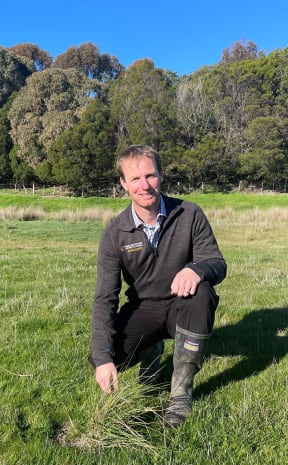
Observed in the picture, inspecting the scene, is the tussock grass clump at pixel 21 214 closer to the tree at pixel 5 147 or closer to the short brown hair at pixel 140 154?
the short brown hair at pixel 140 154

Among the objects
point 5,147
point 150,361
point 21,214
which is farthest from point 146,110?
point 150,361

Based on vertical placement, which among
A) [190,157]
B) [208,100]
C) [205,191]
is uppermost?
Answer: [208,100]

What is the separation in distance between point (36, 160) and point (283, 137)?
26838 millimetres

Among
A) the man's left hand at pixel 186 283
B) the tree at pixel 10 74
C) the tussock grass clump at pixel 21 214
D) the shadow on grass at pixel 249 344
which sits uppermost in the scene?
the tree at pixel 10 74

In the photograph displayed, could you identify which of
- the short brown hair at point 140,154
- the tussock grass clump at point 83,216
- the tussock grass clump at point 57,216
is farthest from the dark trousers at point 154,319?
the tussock grass clump at point 57,216

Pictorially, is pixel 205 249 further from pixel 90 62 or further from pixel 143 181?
pixel 90 62

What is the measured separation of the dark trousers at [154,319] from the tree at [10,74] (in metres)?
52.5

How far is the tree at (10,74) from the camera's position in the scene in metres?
50.9

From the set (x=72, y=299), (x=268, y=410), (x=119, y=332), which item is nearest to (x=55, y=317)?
(x=72, y=299)

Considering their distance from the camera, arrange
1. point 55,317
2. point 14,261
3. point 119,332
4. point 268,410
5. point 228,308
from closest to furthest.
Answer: point 268,410, point 119,332, point 55,317, point 228,308, point 14,261

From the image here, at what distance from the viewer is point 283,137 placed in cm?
4581

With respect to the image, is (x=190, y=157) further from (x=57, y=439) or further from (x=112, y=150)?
(x=57, y=439)

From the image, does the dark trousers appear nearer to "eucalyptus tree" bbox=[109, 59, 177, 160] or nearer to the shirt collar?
the shirt collar

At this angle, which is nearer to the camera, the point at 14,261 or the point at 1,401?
the point at 1,401
